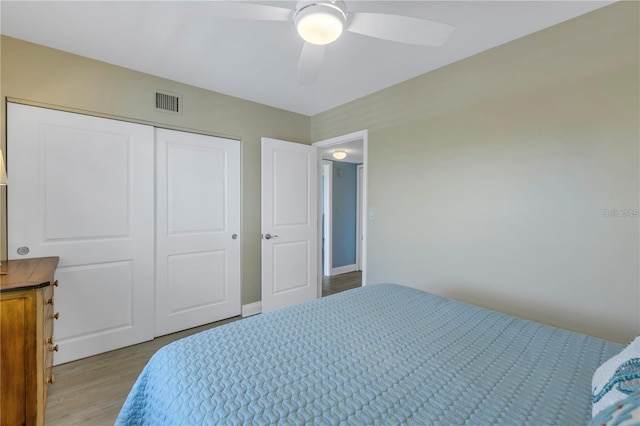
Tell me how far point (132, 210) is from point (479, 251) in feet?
9.57

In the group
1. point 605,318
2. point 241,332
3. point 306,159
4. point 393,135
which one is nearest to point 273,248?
point 306,159

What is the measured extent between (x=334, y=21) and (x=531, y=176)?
64.2 inches

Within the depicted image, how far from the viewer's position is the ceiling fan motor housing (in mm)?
1290

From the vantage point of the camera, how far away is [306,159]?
3.43 m

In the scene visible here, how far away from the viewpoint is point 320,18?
51.9 inches

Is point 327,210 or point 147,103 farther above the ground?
point 147,103

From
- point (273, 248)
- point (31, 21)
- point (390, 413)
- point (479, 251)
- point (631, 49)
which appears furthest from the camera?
point (273, 248)

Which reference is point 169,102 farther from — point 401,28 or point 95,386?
point 95,386

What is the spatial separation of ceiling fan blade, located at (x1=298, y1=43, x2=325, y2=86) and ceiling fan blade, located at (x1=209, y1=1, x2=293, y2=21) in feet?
0.72

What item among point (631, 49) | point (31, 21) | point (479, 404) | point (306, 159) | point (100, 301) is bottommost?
point (100, 301)

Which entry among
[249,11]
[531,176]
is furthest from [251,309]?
[531,176]

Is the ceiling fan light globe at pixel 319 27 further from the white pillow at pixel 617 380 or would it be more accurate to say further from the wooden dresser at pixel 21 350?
the wooden dresser at pixel 21 350

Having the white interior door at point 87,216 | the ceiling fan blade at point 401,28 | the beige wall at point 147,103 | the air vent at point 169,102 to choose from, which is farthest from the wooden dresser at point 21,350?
the ceiling fan blade at point 401,28

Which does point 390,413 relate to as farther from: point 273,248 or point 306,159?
point 306,159
